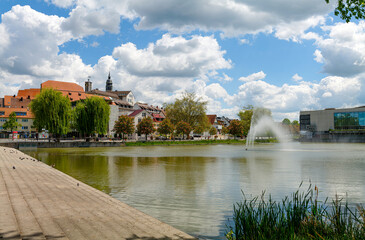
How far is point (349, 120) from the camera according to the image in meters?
138

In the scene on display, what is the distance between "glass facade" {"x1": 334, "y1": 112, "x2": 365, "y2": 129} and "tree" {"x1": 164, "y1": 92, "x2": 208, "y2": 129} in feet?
224

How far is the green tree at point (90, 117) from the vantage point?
77688 millimetres

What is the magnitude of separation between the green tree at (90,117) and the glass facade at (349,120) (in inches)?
4364

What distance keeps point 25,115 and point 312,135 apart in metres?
128

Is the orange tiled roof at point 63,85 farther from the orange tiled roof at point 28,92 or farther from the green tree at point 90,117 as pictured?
the green tree at point 90,117

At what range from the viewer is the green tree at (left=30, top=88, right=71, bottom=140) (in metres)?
67.7

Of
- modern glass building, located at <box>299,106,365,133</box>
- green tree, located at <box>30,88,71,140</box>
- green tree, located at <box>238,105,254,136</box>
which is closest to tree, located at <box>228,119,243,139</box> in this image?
A: green tree, located at <box>238,105,254,136</box>

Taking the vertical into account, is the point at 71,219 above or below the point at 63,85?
below

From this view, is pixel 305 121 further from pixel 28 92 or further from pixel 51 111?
pixel 28 92

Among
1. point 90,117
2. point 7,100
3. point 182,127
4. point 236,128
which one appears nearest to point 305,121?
point 236,128

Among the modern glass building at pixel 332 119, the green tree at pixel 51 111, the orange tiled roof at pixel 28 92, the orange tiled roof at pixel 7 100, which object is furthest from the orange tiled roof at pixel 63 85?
the modern glass building at pixel 332 119

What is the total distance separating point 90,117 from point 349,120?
114 metres

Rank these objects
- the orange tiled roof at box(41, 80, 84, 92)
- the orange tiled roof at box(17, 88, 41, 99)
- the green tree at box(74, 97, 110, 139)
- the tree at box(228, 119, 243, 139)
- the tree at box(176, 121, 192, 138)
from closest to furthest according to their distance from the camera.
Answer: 1. the green tree at box(74, 97, 110, 139)
2. the tree at box(176, 121, 192, 138)
3. the tree at box(228, 119, 243, 139)
4. the orange tiled roof at box(41, 80, 84, 92)
5. the orange tiled roof at box(17, 88, 41, 99)

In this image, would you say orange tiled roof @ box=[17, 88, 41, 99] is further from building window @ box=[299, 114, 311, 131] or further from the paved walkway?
the paved walkway
